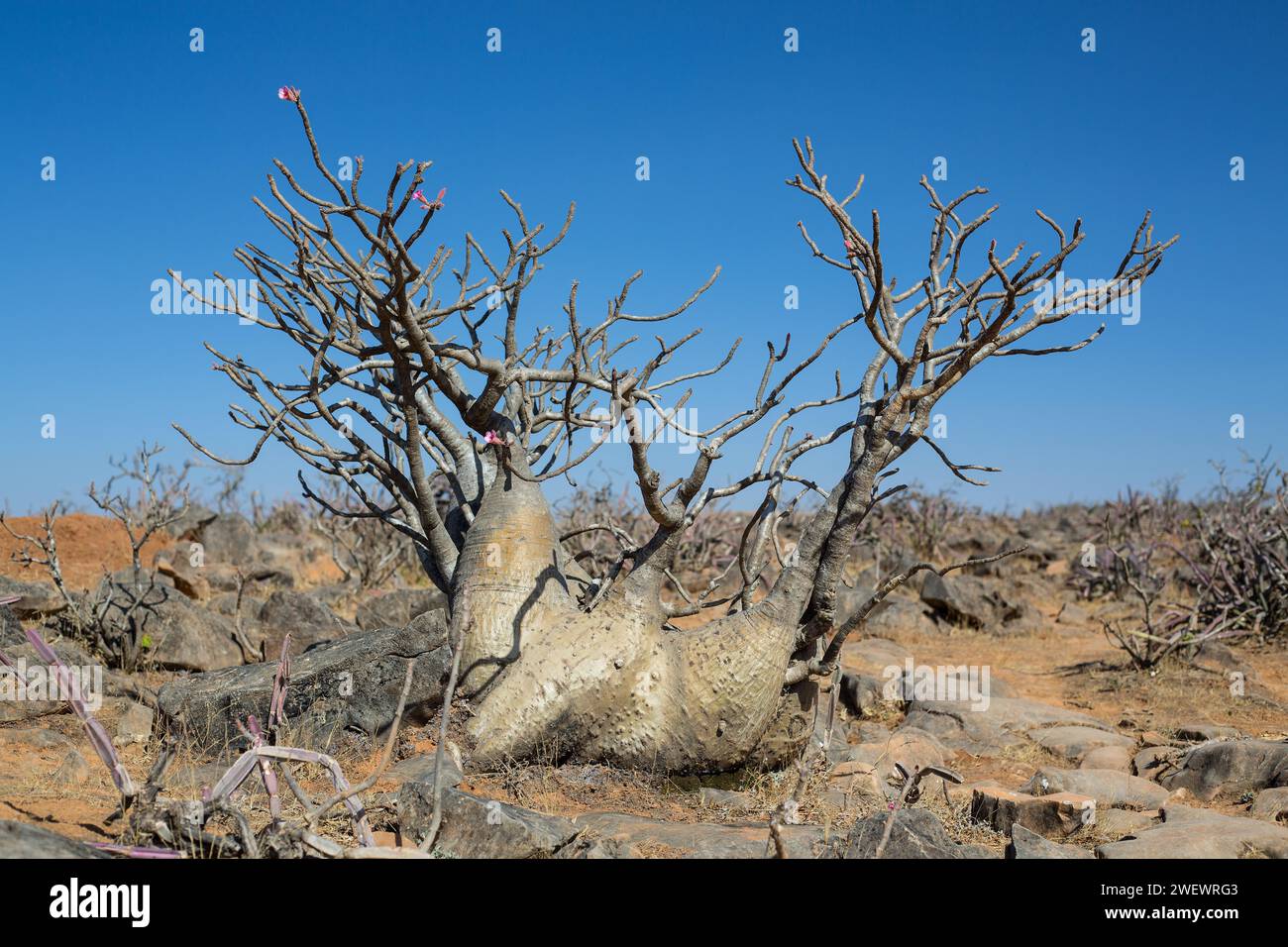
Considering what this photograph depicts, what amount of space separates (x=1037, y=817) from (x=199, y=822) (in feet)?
11.2

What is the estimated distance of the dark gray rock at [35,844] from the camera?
102 inches

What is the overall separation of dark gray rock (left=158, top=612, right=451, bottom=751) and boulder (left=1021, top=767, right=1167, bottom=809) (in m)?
3.14

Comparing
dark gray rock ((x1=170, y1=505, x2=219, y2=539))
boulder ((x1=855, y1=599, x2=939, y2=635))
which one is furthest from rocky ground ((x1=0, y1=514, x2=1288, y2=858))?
dark gray rock ((x1=170, y1=505, x2=219, y2=539))

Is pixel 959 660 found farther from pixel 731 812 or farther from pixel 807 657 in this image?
pixel 731 812

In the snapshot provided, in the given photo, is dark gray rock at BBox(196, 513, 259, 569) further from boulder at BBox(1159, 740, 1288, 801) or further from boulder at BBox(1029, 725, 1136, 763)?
boulder at BBox(1159, 740, 1288, 801)

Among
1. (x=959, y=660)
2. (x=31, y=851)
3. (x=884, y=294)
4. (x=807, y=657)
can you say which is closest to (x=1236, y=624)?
(x=959, y=660)

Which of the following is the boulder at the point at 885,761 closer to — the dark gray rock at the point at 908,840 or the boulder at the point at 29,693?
the dark gray rock at the point at 908,840

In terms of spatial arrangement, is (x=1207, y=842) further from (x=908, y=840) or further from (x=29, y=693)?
(x=29, y=693)

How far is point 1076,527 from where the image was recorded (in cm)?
2133

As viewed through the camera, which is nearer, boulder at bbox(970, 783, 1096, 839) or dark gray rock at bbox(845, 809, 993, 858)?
dark gray rock at bbox(845, 809, 993, 858)

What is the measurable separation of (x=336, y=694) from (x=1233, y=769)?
4.75 metres

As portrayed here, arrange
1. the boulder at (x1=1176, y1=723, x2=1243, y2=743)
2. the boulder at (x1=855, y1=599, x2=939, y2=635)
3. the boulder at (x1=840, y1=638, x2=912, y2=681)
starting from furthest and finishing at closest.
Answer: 1. the boulder at (x1=855, y1=599, x2=939, y2=635)
2. the boulder at (x1=840, y1=638, x2=912, y2=681)
3. the boulder at (x1=1176, y1=723, x2=1243, y2=743)

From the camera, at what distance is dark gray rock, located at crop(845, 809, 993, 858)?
11.3 ft

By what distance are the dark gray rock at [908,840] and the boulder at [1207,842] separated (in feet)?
1.95
